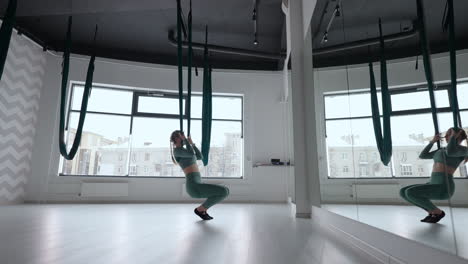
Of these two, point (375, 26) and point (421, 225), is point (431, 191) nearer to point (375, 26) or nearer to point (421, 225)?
point (421, 225)

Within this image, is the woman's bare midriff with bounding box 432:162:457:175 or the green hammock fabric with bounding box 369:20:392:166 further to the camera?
the green hammock fabric with bounding box 369:20:392:166

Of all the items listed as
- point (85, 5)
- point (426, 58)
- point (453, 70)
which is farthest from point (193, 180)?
point (85, 5)

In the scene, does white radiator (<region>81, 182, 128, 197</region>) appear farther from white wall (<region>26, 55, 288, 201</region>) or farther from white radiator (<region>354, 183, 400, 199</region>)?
white radiator (<region>354, 183, 400, 199</region>)

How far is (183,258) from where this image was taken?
1.54 m

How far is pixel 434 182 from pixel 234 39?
5.57 metres

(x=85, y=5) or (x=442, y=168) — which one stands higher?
(x=85, y=5)

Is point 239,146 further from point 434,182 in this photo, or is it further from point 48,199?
point 434,182

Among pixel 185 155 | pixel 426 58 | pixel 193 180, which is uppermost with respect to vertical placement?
pixel 426 58

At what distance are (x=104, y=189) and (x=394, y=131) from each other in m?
6.22

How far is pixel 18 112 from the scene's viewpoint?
5.70 meters

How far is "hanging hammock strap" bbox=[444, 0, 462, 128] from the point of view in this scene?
1008mm

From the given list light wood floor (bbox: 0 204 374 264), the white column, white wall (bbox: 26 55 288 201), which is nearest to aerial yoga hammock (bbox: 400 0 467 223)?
light wood floor (bbox: 0 204 374 264)

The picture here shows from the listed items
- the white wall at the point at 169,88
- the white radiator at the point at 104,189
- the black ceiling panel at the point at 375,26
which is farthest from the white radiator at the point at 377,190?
the white radiator at the point at 104,189

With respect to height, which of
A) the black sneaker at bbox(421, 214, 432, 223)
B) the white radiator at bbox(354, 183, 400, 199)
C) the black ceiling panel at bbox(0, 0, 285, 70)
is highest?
the black ceiling panel at bbox(0, 0, 285, 70)
